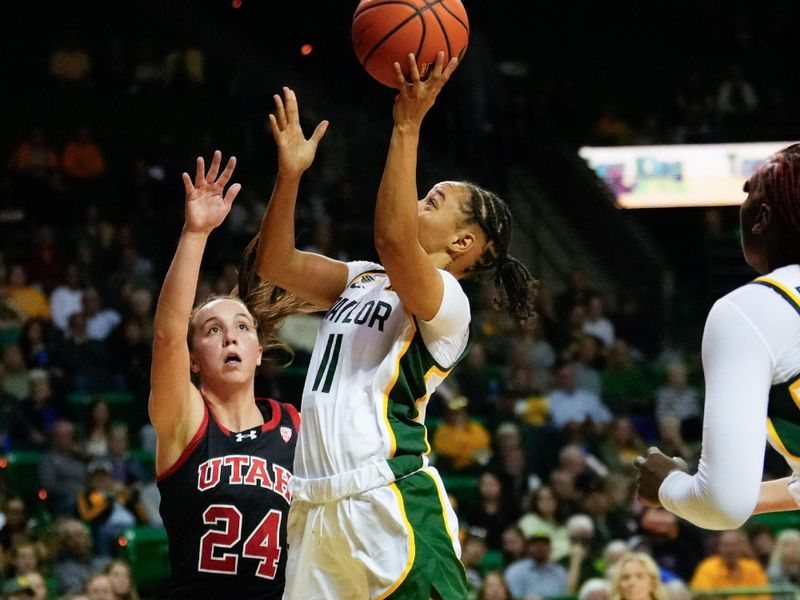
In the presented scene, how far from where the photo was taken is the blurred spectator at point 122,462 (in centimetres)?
868

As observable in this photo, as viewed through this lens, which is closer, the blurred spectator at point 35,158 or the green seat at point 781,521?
the green seat at point 781,521

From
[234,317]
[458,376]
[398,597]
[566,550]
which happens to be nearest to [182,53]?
[458,376]

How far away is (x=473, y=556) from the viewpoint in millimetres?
8062

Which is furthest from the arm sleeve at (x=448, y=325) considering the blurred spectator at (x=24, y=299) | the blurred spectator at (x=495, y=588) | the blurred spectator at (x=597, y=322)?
the blurred spectator at (x=597, y=322)

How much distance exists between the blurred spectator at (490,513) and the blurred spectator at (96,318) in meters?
3.27

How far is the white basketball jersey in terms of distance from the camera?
135 inches

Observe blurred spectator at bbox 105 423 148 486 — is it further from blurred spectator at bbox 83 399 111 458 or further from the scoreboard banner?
the scoreboard banner

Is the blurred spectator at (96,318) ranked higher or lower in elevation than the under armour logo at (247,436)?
higher

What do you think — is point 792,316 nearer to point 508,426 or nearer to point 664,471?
point 664,471

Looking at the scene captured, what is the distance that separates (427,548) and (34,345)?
7.06m

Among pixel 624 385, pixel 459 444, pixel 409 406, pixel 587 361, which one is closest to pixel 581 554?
pixel 459 444

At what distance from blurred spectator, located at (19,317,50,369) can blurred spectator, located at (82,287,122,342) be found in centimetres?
47

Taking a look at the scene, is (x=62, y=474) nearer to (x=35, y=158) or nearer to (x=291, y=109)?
(x=35, y=158)

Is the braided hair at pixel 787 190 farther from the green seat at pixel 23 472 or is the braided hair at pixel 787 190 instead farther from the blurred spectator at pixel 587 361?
the blurred spectator at pixel 587 361
